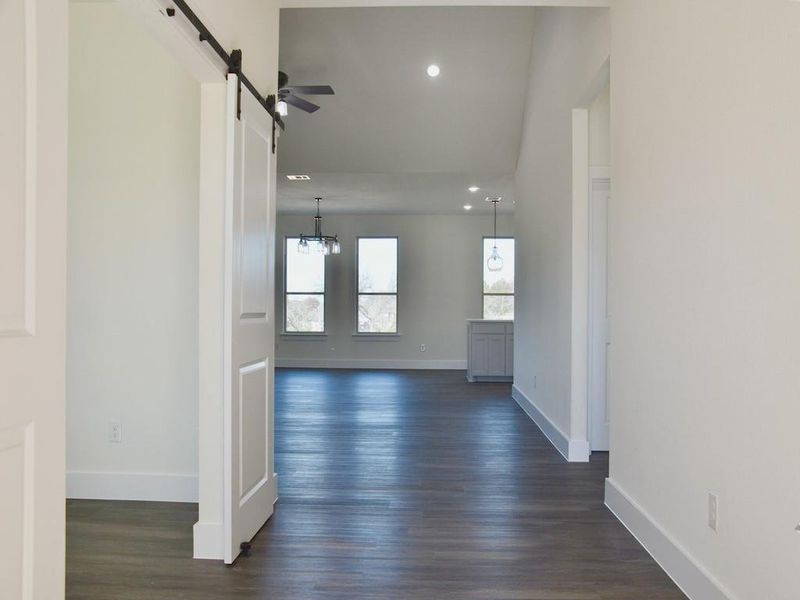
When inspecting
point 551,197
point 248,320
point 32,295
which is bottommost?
point 248,320

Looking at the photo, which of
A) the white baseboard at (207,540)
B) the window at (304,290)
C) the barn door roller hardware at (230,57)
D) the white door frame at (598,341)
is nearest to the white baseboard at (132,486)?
the white baseboard at (207,540)

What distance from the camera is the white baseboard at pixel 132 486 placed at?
3.39m

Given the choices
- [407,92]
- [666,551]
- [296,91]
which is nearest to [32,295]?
[666,551]

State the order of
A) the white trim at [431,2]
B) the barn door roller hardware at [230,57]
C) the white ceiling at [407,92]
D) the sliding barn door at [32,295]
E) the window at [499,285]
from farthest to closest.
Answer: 1. the window at [499,285]
2. the white ceiling at [407,92]
3. the white trim at [431,2]
4. the barn door roller hardware at [230,57]
5. the sliding barn door at [32,295]

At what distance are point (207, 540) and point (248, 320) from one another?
3.25 ft

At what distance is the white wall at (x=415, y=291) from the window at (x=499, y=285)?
0.15m

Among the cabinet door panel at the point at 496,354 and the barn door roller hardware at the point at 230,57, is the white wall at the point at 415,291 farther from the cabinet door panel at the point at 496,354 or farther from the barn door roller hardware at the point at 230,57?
the barn door roller hardware at the point at 230,57

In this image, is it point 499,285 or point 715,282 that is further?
point 499,285

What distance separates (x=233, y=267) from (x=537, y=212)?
382 cm

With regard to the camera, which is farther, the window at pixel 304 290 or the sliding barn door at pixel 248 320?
the window at pixel 304 290

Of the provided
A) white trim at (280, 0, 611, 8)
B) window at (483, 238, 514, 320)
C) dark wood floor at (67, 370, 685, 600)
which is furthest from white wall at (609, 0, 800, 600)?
window at (483, 238, 514, 320)

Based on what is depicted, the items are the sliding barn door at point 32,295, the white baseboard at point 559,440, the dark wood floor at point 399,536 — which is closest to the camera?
the sliding barn door at point 32,295

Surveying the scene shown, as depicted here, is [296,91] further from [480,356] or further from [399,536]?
[480,356]

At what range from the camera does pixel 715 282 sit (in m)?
2.10
